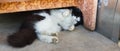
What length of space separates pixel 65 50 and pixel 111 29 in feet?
1.57

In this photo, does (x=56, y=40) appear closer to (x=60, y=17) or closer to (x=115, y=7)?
(x=60, y=17)

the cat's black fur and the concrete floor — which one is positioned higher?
the cat's black fur

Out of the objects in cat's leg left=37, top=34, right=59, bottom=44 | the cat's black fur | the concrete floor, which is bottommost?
the concrete floor

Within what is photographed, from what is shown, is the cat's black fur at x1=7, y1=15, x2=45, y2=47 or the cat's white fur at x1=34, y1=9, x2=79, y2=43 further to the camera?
the cat's white fur at x1=34, y1=9, x2=79, y2=43

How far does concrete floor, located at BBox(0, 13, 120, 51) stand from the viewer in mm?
1581

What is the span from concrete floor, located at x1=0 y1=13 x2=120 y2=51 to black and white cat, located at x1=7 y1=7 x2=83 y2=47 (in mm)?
52

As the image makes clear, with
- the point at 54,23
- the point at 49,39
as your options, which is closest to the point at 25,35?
the point at 49,39

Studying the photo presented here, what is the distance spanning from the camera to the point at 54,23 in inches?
73.5

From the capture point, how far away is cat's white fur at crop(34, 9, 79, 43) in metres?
1.74

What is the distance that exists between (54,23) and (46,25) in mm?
107

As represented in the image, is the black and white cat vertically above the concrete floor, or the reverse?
the black and white cat

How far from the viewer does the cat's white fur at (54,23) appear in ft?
5.71

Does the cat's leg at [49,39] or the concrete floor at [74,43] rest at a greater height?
the cat's leg at [49,39]

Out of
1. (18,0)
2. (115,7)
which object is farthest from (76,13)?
(18,0)
